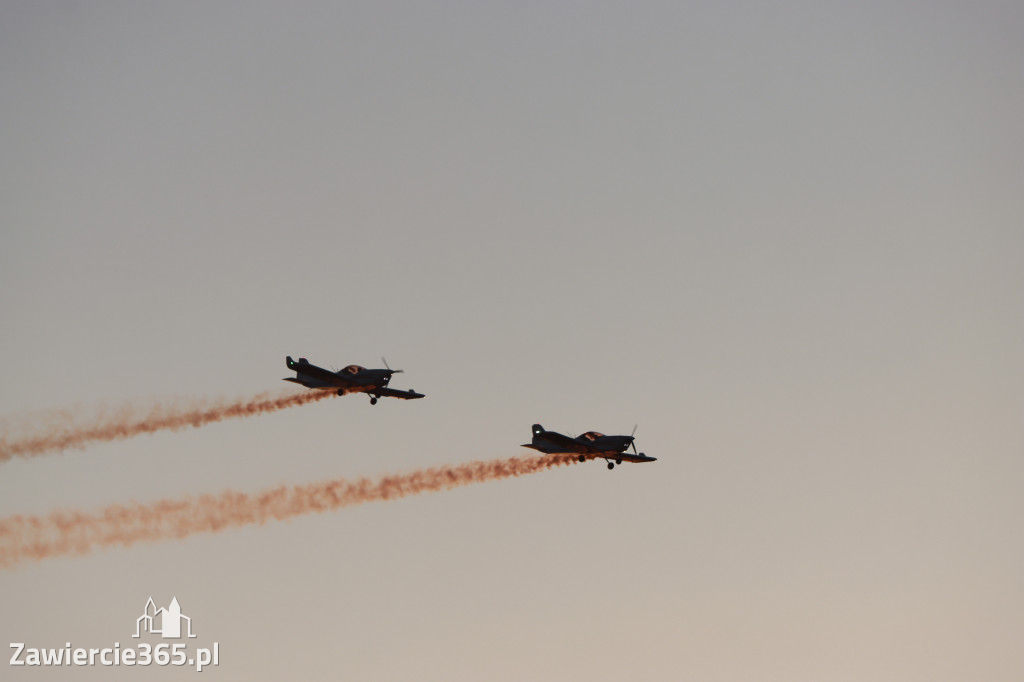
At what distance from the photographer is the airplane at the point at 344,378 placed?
9181 cm

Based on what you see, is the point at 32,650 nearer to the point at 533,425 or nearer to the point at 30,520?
the point at 30,520

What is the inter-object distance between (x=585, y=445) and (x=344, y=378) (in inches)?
654

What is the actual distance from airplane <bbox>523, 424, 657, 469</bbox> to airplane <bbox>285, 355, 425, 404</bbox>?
35.3 ft

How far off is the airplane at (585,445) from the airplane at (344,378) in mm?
10753

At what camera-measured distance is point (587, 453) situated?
90562 mm

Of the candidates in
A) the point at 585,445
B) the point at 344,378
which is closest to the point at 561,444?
the point at 585,445

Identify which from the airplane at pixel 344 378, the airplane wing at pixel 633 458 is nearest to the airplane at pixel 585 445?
the airplane wing at pixel 633 458

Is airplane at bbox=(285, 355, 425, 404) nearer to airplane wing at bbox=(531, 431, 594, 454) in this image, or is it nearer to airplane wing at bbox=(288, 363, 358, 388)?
airplane wing at bbox=(288, 363, 358, 388)

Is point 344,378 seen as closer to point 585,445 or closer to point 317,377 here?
point 317,377

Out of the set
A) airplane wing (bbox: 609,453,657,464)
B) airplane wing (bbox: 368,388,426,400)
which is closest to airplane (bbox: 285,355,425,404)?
airplane wing (bbox: 368,388,426,400)

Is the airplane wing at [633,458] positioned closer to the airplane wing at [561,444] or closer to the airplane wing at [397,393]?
the airplane wing at [561,444]

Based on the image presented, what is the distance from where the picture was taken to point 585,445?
9025 centimetres

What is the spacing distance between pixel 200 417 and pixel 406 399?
1579 centimetres

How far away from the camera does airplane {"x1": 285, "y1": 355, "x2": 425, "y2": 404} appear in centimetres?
9181
